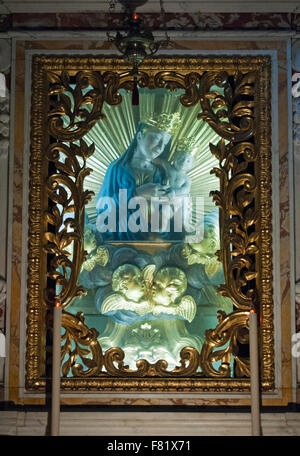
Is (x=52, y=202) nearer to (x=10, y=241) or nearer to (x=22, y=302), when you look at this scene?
(x=10, y=241)

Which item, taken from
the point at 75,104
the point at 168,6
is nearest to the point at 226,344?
the point at 75,104

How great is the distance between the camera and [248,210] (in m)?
2.89

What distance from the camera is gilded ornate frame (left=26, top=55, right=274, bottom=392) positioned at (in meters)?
2.82

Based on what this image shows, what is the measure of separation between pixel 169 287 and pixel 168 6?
3.79 feet

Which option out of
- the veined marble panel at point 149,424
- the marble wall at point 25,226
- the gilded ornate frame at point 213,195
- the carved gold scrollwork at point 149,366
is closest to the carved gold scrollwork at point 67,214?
the gilded ornate frame at point 213,195

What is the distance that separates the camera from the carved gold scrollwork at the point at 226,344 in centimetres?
283

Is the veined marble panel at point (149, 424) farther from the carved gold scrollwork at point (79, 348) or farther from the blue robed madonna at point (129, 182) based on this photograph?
the blue robed madonna at point (129, 182)

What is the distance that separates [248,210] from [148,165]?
454 millimetres

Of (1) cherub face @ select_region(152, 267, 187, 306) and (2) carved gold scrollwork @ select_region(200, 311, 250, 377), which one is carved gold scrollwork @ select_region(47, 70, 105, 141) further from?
(2) carved gold scrollwork @ select_region(200, 311, 250, 377)

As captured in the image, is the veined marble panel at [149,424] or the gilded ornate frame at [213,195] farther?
the gilded ornate frame at [213,195]

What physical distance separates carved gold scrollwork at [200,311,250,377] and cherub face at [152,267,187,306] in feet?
0.63

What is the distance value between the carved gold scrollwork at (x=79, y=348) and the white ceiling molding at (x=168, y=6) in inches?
49.6

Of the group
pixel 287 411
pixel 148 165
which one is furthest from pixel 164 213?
pixel 287 411

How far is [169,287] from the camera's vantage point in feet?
9.44
